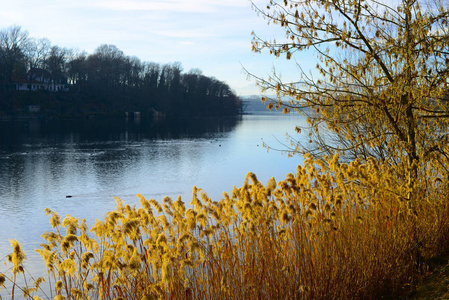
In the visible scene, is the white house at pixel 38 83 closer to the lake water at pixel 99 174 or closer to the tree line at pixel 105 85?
the tree line at pixel 105 85

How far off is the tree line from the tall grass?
275 feet

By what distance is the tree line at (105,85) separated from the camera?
8775 centimetres

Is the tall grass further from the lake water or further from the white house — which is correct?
the white house

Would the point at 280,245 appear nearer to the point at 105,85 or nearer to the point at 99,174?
the point at 99,174

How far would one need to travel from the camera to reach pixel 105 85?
10812 centimetres

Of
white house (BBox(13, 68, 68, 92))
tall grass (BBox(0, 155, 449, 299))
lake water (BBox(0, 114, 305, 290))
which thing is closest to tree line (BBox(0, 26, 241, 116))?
white house (BBox(13, 68, 68, 92))

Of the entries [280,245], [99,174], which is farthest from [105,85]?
[280,245]

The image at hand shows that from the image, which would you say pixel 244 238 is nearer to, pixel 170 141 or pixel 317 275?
pixel 317 275

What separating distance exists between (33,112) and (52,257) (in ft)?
278

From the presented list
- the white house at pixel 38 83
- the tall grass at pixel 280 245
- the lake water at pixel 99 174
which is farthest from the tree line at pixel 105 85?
the tall grass at pixel 280 245

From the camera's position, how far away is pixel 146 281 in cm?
480

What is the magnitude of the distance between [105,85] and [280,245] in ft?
352

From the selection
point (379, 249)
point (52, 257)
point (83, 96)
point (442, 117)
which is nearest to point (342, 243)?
point (379, 249)

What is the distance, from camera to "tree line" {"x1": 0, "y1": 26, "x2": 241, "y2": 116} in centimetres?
8775
